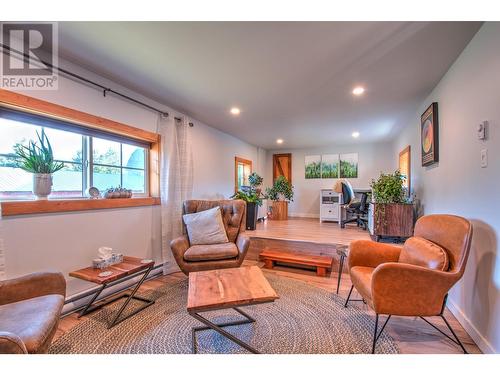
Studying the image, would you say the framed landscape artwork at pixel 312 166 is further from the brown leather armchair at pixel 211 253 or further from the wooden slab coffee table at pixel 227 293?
the wooden slab coffee table at pixel 227 293

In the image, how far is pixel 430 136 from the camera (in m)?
2.62

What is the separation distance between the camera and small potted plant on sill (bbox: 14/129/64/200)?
1.87 metres

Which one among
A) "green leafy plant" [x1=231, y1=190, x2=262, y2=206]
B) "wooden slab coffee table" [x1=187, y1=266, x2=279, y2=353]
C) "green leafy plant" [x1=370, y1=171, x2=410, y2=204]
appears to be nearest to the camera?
"wooden slab coffee table" [x1=187, y1=266, x2=279, y2=353]

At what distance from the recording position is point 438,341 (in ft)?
5.40

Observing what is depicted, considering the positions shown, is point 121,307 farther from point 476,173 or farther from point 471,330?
point 476,173

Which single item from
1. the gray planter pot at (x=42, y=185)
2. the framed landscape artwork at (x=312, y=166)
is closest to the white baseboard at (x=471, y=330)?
the gray planter pot at (x=42, y=185)

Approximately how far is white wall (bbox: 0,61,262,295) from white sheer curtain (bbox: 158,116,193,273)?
122 mm

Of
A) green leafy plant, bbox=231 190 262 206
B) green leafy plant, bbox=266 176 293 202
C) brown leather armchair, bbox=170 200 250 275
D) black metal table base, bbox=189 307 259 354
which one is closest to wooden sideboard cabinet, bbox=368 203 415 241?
brown leather armchair, bbox=170 200 250 275

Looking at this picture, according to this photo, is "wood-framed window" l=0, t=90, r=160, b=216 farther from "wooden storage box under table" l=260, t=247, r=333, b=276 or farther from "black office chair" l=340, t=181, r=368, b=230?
"black office chair" l=340, t=181, r=368, b=230

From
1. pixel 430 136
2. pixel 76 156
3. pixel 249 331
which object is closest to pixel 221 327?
pixel 249 331

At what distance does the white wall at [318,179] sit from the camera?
6.04 m

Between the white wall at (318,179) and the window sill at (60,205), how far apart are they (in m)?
5.02
